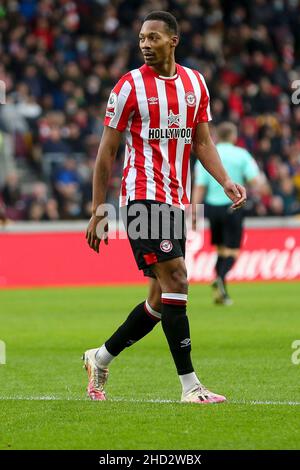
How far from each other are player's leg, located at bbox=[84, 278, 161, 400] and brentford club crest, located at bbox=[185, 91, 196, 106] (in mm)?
1132

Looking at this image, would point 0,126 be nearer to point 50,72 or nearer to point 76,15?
point 50,72

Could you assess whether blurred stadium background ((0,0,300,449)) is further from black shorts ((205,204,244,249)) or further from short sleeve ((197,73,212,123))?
short sleeve ((197,73,212,123))

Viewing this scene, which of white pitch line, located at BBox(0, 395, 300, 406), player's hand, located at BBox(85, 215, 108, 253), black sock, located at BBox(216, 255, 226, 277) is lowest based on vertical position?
black sock, located at BBox(216, 255, 226, 277)

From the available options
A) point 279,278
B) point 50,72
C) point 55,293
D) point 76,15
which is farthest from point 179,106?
point 76,15

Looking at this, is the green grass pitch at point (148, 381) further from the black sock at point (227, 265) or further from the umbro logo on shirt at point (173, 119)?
the umbro logo on shirt at point (173, 119)

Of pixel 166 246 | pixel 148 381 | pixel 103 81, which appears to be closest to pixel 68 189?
pixel 103 81

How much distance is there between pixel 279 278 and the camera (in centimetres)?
1978

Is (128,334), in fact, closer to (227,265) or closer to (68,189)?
(227,265)

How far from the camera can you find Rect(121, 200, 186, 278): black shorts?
23.1ft

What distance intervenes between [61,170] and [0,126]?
1.37 metres

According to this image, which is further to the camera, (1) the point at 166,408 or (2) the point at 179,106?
(2) the point at 179,106

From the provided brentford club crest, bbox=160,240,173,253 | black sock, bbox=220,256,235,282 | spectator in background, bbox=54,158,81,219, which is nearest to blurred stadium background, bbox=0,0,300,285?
spectator in background, bbox=54,158,81,219

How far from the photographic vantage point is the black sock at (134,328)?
735 centimetres

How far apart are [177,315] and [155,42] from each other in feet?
5.51
